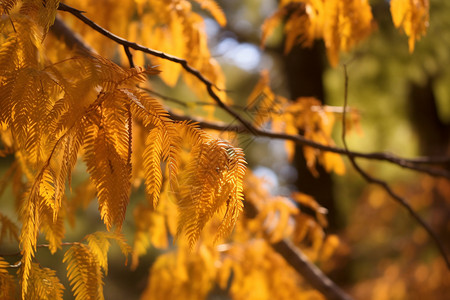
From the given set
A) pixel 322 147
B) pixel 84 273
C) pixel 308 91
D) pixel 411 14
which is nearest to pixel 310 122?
pixel 322 147

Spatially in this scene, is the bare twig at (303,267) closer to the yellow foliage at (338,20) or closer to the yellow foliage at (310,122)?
the yellow foliage at (310,122)

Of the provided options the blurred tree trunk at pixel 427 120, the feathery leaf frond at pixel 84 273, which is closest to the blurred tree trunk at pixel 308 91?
the blurred tree trunk at pixel 427 120

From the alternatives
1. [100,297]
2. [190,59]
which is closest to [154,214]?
[190,59]

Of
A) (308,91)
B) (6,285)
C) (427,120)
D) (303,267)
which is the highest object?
(6,285)

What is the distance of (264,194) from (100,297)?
99 centimetres

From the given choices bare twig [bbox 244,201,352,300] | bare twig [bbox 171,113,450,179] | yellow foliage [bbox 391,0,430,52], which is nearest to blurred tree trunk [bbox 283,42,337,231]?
bare twig [bbox 244,201,352,300]

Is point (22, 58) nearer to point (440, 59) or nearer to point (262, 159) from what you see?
point (440, 59)

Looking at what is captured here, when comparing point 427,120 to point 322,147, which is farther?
point 427,120

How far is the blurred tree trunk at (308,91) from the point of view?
312 centimetres

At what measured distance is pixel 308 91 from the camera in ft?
10.5

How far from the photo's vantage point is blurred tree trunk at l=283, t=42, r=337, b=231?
312 centimetres

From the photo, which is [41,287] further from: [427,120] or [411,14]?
[427,120]

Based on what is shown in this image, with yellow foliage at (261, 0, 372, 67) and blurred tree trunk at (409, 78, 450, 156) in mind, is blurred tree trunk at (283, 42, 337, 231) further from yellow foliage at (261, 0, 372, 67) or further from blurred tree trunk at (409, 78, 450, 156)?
yellow foliage at (261, 0, 372, 67)

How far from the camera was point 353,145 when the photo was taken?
15.9 feet
